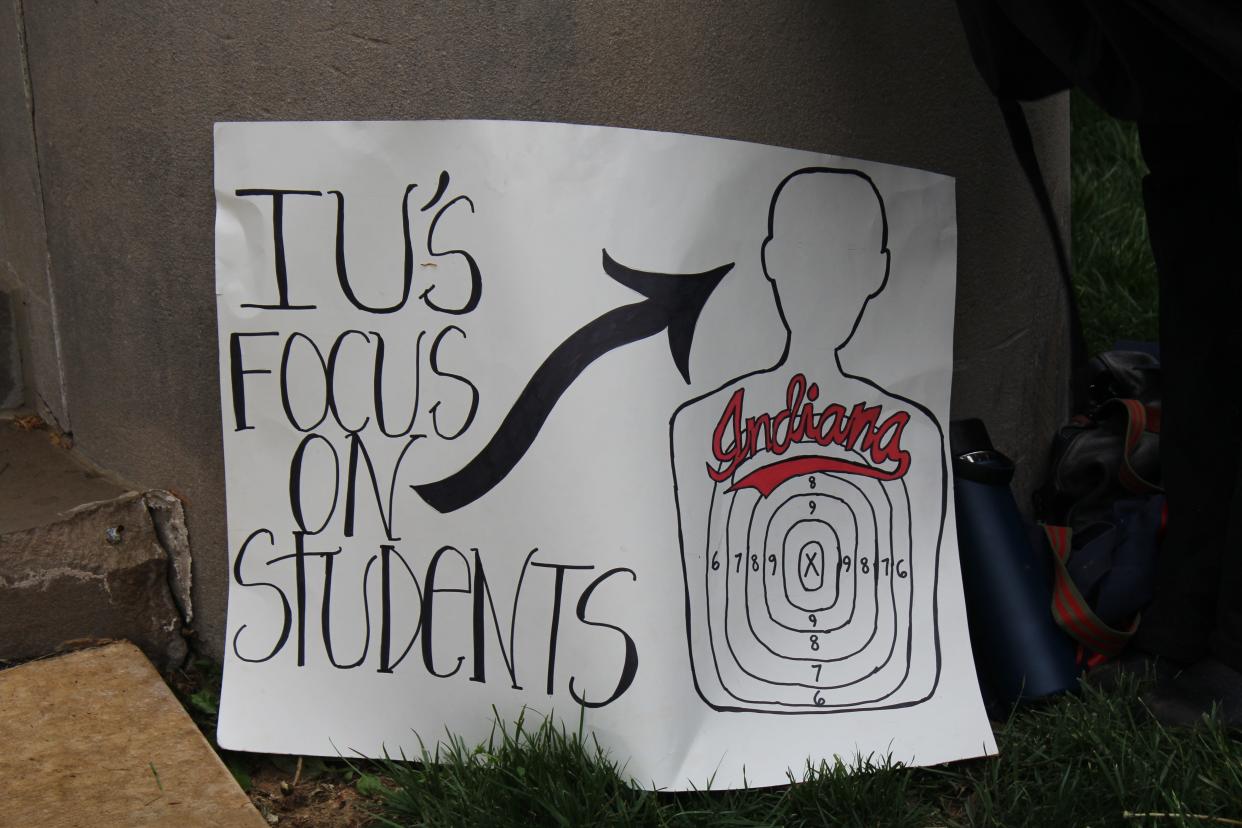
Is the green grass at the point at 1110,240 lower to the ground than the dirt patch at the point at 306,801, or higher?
higher

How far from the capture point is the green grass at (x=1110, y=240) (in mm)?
3029

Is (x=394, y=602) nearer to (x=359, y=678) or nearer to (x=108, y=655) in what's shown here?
(x=359, y=678)

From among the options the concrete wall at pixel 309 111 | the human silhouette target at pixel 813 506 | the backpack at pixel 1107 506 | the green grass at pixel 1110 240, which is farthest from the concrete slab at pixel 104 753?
the green grass at pixel 1110 240

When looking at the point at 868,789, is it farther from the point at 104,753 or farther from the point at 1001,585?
the point at 104,753

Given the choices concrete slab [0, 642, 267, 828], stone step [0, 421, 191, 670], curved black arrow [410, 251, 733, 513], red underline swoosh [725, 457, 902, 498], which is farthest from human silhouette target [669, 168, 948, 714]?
stone step [0, 421, 191, 670]

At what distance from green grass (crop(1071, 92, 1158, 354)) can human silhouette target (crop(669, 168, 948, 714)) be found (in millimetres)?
1284

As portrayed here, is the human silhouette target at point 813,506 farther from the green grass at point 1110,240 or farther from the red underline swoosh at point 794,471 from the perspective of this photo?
the green grass at point 1110,240

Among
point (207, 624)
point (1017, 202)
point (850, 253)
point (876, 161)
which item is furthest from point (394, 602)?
point (1017, 202)

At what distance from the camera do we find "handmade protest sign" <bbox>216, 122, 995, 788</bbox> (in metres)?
1.71

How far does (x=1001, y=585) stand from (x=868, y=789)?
0.49 meters

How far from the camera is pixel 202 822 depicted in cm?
152

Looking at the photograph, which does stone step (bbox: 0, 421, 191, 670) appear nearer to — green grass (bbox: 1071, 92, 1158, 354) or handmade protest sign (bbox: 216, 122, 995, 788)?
handmade protest sign (bbox: 216, 122, 995, 788)

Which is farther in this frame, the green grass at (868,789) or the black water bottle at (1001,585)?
the black water bottle at (1001,585)

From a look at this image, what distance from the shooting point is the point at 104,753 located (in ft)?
5.34
